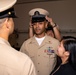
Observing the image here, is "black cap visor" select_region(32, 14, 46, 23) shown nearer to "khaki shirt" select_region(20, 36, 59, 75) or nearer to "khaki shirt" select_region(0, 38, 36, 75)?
"khaki shirt" select_region(20, 36, 59, 75)

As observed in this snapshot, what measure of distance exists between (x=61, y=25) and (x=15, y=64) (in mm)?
4569

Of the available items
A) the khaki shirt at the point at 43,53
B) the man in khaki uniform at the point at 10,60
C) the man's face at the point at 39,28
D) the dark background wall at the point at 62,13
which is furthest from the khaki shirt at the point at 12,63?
the dark background wall at the point at 62,13

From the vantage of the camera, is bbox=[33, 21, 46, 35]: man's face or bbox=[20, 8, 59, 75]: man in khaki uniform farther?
bbox=[33, 21, 46, 35]: man's face

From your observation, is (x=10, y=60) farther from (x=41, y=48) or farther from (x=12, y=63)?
(x=41, y=48)

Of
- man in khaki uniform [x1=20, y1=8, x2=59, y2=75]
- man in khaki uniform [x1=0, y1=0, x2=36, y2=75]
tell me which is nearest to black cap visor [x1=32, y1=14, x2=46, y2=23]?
man in khaki uniform [x1=20, y1=8, x2=59, y2=75]

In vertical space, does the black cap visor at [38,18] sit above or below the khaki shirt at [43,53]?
above

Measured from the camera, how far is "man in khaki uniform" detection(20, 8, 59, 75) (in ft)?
6.84

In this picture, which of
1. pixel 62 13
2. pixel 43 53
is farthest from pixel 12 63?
pixel 62 13

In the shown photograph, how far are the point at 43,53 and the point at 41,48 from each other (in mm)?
73

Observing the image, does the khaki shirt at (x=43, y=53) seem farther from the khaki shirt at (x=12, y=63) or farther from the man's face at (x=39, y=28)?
the khaki shirt at (x=12, y=63)

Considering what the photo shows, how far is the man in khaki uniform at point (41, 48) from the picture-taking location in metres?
2.08

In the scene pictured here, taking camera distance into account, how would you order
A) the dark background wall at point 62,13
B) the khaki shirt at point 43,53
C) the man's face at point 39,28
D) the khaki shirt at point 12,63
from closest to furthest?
the khaki shirt at point 12,63
the khaki shirt at point 43,53
the man's face at point 39,28
the dark background wall at point 62,13

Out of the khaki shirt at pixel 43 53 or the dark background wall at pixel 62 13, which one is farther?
the dark background wall at pixel 62 13

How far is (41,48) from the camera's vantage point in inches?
85.2
